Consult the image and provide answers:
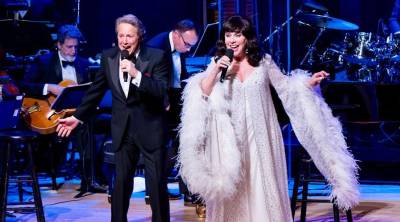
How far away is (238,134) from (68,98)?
8.62ft

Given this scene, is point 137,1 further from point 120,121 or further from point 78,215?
point 120,121

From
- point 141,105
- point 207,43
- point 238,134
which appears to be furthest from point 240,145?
point 207,43

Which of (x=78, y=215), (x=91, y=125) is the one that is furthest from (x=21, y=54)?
(x=78, y=215)

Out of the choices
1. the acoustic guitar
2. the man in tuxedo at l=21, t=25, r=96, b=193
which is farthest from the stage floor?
the acoustic guitar

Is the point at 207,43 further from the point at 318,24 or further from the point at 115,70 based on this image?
the point at 115,70

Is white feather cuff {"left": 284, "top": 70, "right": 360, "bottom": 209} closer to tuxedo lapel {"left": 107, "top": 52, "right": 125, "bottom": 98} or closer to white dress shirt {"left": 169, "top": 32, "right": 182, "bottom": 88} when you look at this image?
tuxedo lapel {"left": 107, "top": 52, "right": 125, "bottom": 98}

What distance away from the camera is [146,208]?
24.6ft

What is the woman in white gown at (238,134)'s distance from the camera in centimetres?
516

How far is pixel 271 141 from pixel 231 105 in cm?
37

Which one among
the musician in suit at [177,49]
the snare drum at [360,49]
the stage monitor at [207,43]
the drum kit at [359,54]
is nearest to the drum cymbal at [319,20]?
the drum kit at [359,54]

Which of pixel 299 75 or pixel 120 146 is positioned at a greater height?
pixel 299 75

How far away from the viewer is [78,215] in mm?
7211

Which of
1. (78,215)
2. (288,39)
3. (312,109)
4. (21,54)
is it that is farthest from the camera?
(21,54)

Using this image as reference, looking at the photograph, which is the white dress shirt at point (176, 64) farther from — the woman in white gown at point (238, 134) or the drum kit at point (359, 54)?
the woman in white gown at point (238, 134)
